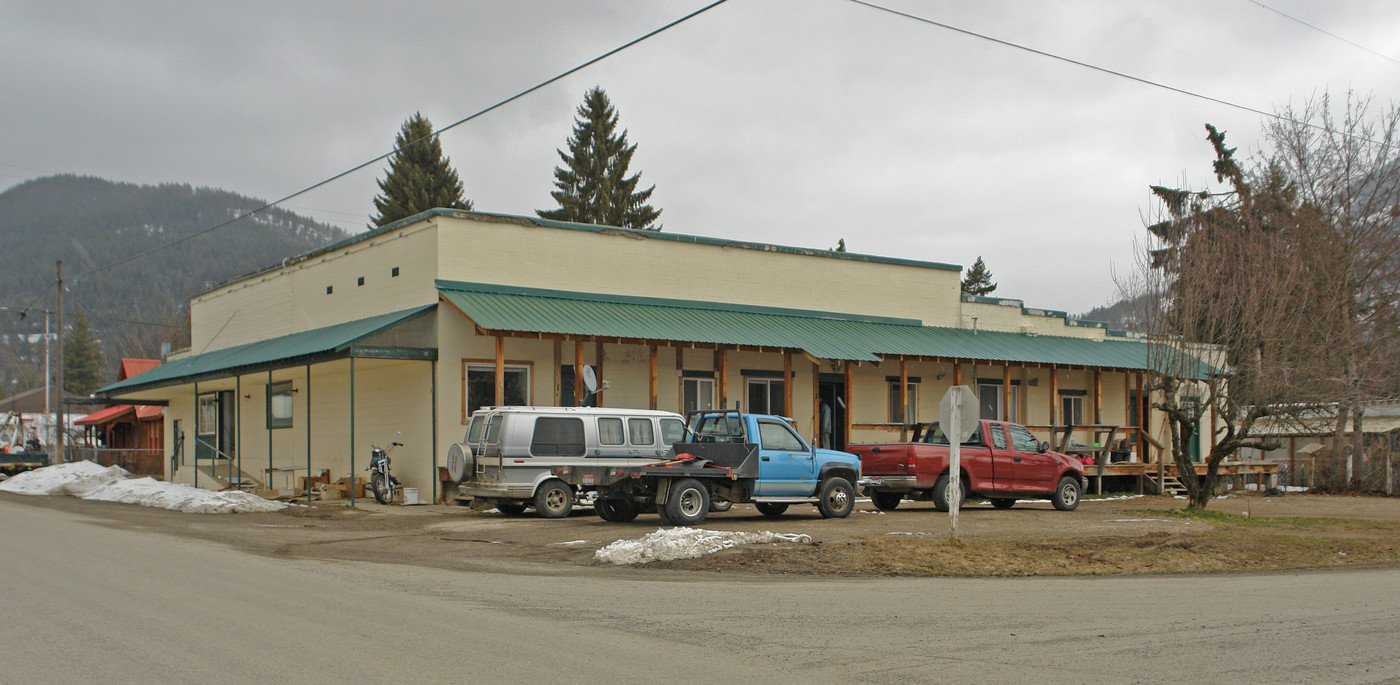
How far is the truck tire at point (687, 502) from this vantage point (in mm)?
17703

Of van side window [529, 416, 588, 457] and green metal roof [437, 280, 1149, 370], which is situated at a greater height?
green metal roof [437, 280, 1149, 370]

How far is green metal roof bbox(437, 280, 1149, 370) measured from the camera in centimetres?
2416

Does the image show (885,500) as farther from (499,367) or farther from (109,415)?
(109,415)

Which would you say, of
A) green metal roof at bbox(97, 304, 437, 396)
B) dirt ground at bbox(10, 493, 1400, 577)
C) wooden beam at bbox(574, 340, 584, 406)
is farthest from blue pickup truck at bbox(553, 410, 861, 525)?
green metal roof at bbox(97, 304, 437, 396)

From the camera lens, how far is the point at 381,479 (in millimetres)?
24047

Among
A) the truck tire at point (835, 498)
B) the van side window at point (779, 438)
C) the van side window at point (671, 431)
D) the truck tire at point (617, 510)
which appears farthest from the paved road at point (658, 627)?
the van side window at point (671, 431)

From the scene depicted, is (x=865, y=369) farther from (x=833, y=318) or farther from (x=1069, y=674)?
(x=1069, y=674)

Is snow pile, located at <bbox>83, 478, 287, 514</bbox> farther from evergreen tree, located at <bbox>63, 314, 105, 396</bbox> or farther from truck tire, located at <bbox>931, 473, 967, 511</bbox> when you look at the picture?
evergreen tree, located at <bbox>63, 314, 105, 396</bbox>

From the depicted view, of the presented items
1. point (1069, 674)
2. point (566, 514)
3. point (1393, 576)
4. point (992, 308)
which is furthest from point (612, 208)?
point (1069, 674)

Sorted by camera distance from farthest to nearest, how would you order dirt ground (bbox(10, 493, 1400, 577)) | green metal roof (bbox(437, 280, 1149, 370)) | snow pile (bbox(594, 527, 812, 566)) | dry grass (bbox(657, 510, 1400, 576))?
green metal roof (bbox(437, 280, 1149, 370))
snow pile (bbox(594, 527, 812, 566))
dirt ground (bbox(10, 493, 1400, 577))
dry grass (bbox(657, 510, 1400, 576))

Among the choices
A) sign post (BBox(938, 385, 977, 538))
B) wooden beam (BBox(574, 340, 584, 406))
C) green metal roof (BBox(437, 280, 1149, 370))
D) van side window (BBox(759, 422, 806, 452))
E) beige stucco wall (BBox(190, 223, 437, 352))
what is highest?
beige stucco wall (BBox(190, 223, 437, 352))

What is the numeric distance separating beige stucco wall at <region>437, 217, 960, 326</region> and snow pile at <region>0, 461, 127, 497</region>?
13.5 metres

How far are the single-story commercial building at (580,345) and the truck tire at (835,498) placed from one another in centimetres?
627

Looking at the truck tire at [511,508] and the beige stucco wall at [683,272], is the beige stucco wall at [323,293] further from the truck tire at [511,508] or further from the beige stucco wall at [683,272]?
the truck tire at [511,508]
